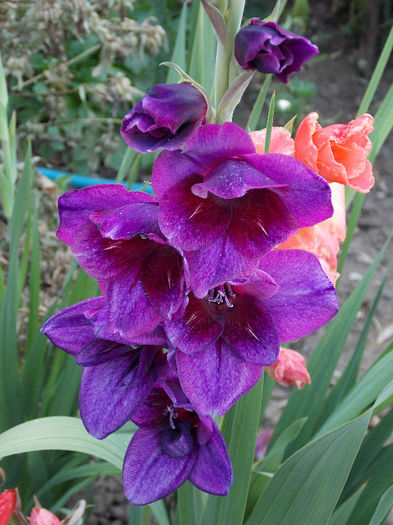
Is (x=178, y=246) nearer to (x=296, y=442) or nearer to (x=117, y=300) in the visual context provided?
(x=117, y=300)

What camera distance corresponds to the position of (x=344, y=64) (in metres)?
3.66

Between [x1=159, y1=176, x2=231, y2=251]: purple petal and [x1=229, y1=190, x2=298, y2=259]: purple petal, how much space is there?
0.01 m

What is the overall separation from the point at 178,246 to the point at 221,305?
0.34ft

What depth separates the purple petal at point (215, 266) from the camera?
546mm

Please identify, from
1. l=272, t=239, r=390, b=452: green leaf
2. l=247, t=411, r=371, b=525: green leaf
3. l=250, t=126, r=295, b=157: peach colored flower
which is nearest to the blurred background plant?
l=272, t=239, r=390, b=452: green leaf

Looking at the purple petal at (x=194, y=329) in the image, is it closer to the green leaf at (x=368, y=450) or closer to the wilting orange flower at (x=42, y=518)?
the wilting orange flower at (x=42, y=518)

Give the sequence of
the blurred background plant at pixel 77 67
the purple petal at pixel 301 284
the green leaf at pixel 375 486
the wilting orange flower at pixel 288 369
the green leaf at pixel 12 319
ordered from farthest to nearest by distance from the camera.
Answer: the blurred background plant at pixel 77 67, the green leaf at pixel 12 319, the green leaf at pixel 375 486, the wilting orange flower at pixel 288 369, the purple petal at pixel 301 284

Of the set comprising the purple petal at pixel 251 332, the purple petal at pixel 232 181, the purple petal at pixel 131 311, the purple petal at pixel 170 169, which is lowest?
the purple petal at pixel 251 332

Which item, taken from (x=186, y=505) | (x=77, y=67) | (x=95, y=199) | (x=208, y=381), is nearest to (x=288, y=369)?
(x=186, y=505)

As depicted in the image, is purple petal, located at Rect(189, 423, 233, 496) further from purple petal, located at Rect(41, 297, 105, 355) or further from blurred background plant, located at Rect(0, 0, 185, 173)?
blurred background plant, located at Rect(0, 0, 185, 173)

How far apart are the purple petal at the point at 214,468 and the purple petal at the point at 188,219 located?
23 cm

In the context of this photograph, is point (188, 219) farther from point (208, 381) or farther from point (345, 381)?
point (345, 381)

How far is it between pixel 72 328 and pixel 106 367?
60 mm

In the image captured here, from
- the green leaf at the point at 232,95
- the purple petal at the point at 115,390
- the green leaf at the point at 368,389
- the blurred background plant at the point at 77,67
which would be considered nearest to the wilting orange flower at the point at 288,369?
the green leaf at the point at 368,389
